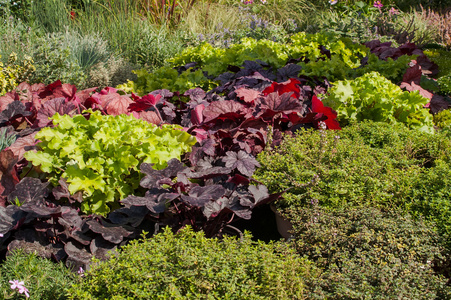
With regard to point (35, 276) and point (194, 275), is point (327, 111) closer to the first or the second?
point (194, 275)

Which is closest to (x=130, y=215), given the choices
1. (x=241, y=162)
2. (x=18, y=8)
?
(x=241, y=162)

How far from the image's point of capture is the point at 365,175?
8.48 feet

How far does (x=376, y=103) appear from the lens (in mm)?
3635

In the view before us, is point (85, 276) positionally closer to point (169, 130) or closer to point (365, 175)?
point (169, 130)

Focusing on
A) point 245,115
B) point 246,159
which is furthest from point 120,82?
point 246,159

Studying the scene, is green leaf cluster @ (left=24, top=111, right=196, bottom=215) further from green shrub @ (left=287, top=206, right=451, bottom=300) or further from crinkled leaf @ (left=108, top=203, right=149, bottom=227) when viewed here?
green shrub @ (left=287, top=206, right=451, bottom=300)

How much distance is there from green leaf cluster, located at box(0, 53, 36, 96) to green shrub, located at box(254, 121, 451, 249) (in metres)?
2.75

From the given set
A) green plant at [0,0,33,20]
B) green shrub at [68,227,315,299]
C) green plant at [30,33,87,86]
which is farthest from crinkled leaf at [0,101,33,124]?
green plant at [0,0,33,20]

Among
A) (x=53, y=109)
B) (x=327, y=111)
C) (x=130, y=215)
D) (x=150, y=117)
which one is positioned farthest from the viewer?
Answer: (x=327, y=111)

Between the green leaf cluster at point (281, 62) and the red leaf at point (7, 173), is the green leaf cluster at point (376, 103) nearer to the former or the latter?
the green leaf cluster at point (281, 62)

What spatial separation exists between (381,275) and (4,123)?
118 inches

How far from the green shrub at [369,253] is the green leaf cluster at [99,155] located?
0.96 meters

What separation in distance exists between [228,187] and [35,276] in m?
1.23

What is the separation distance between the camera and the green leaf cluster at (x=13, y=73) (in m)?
4.00
